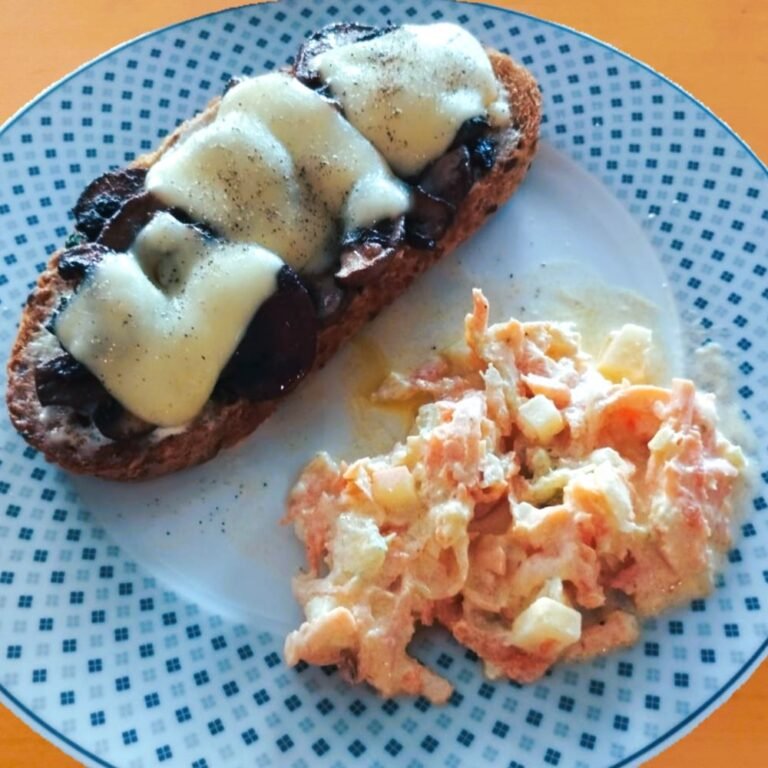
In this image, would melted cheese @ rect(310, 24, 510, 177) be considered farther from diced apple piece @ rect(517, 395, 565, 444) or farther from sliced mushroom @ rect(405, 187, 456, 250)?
diced apple piece @ rect(517, 395, 565, 444)

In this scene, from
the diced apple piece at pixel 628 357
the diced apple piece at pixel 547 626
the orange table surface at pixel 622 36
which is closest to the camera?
the diced apple piece at pixel 547 626

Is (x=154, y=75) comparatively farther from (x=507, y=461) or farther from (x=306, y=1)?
(x=507, y=461)

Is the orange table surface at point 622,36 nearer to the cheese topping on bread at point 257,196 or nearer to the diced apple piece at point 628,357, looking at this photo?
the cheese topping on bread at point 257,196

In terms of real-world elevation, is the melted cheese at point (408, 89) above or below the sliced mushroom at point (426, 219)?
above

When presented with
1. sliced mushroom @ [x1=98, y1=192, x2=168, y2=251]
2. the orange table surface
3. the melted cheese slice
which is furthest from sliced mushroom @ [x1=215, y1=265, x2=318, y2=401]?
the orange table surface

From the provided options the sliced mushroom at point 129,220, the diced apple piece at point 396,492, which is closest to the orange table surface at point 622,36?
the sliced mushroom at point 129,220

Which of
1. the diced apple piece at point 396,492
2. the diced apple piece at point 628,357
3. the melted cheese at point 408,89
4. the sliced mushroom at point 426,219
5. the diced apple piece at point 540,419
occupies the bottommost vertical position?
the diced apple piece at point 396,492

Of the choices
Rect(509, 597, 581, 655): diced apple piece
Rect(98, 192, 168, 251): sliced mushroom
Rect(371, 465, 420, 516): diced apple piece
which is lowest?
Rect(509, 597, 581, 655): diced apple piece
